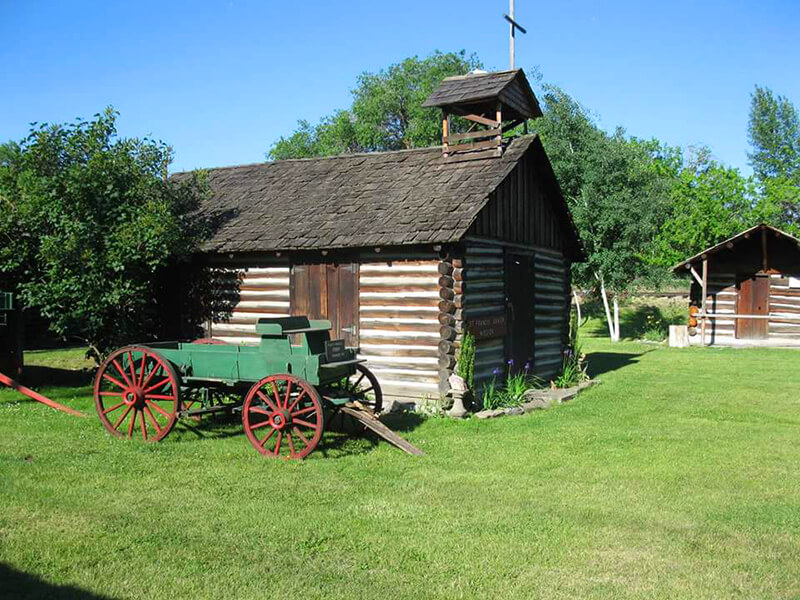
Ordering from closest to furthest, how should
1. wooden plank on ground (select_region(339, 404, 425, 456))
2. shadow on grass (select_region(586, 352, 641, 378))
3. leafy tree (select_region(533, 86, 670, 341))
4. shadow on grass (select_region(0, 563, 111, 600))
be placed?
shadow on grass (select_region(0, 563, 111, 600)) → wooden plank on ground (select_region(339, 404, 425, 456)) → shadow on grass (select_region(586, 352, 641, 378)) → leafy tree (select_region(533, 86, 670, 341))

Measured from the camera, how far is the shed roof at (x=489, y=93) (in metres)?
14.2

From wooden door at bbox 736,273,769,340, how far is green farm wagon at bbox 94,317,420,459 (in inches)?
780

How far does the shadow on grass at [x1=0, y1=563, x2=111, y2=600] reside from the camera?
482 cm

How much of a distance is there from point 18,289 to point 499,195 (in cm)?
920

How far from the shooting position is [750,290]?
25578 millimetres

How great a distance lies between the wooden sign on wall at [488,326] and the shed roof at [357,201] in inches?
72.9

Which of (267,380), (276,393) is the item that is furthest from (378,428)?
(267,380)

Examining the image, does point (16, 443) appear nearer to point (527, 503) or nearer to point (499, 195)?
point (527, 503)

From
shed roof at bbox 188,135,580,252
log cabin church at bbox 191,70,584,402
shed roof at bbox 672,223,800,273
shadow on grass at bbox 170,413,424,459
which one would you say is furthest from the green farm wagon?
shed roof at bbox 672,223,800,273

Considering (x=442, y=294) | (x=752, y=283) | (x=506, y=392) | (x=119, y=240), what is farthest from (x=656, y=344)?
(x=119, y=240)

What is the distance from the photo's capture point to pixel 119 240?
13070mm

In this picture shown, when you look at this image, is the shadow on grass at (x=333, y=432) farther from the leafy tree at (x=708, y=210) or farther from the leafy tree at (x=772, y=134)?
the leafy tree at (x=772, y=134)

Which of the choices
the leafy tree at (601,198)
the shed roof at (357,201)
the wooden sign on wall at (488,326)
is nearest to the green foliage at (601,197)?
the leafy tree at (601,198)

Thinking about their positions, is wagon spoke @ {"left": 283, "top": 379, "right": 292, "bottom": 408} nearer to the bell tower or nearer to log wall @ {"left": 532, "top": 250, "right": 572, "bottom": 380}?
the bell tower
